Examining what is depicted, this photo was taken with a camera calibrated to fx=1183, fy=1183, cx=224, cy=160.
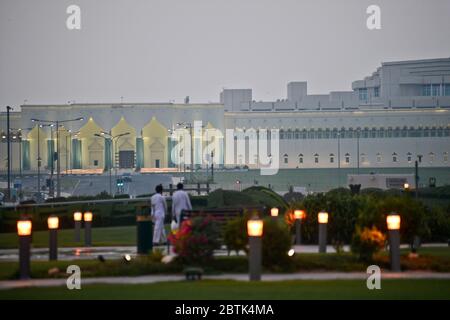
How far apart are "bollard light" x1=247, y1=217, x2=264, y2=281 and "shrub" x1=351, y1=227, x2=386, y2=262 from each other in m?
2.18

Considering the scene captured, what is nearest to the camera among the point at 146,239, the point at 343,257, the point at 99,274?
the point at 99,274

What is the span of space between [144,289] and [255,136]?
87.9 m

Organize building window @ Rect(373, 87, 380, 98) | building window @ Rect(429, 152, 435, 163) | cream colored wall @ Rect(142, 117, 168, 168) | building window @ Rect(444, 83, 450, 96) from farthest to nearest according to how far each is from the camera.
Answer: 1. building window @ Rect(373, 87, 380, 98)
2. building window @ Rect(444, 83, 450, 96)
3. building window @ Rect(429, 152, 435, 163)
4. cream colored wall @ Rect(142, 117, 168, 168)

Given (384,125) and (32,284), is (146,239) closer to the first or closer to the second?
(32,284)

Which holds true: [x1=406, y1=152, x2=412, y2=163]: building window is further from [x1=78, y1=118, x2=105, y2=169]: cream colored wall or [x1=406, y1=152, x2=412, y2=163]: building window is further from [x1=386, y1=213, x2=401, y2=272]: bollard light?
[x1=386, y1=213, x2=401, y2=272]: bollard light

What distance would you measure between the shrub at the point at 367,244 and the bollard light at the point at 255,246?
2183 millimetres

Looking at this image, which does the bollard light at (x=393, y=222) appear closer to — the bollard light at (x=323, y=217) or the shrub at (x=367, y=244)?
the shrub at (x=367, y=244)

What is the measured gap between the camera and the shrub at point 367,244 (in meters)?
14.1

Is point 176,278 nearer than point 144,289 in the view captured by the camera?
No

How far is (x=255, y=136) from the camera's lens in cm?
9925

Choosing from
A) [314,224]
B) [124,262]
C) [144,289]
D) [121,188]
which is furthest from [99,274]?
[121,188]

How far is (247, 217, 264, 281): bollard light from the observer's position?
1223cm

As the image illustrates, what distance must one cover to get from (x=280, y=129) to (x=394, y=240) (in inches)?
3334

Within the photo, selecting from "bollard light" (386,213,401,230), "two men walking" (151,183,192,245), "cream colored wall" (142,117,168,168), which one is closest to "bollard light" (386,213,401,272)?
"bollard light" (386,213,401,230)
